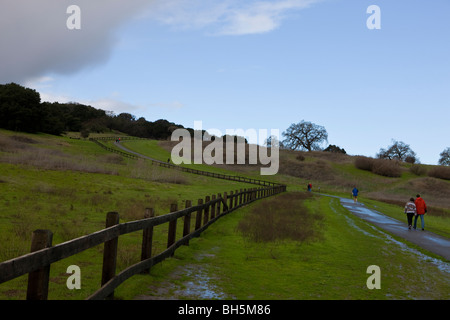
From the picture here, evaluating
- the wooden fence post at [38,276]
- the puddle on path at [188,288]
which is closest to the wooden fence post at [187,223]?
the puddle on path at [188,288]

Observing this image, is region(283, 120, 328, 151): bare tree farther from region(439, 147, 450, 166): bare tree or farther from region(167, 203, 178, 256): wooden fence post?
region(167, 203, 178, 256): wooden fence post

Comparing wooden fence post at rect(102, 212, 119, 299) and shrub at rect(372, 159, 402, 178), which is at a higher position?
shrub at rect(372, 159, 402, 178)

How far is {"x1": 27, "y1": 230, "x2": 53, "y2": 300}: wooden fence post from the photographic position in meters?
3.89

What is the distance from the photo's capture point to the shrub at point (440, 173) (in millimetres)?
102000

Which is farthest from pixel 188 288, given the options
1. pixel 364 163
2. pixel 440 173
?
pixel 440 173

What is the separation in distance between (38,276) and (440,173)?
114218 mm

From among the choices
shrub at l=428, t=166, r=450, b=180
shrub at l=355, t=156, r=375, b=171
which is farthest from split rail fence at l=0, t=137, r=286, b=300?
shrub at l=428, t=166, r=450, b=180

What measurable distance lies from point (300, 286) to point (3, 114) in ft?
322

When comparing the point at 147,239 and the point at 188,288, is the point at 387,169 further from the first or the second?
the point at 188,288

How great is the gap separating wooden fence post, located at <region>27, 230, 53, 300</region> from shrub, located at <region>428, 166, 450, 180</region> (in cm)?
11388

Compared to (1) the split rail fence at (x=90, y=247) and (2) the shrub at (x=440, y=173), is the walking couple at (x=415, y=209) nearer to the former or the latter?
(1) the split rail fence at (x=90, y=247)

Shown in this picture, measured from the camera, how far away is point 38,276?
392 cm
